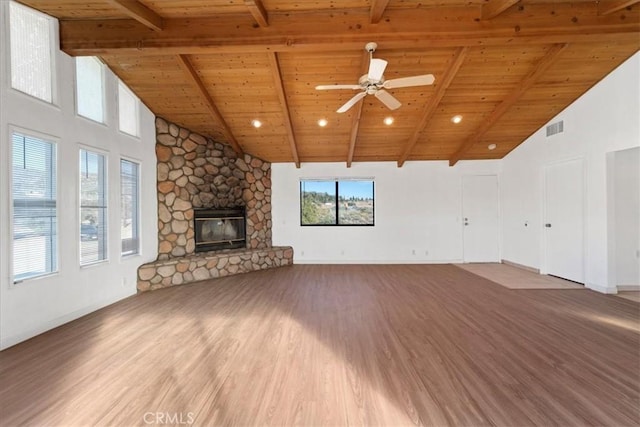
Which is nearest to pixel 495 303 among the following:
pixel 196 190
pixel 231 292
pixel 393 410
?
pixel 393 410

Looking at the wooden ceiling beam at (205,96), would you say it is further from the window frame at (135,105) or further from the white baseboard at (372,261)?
the white baseboard at (372,261)

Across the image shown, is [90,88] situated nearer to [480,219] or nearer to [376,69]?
[376,69]

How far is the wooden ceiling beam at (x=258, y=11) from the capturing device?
9.44 feet

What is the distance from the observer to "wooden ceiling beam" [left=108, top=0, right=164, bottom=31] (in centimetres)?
286

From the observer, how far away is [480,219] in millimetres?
6715

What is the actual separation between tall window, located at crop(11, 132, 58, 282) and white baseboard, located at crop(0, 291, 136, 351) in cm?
57

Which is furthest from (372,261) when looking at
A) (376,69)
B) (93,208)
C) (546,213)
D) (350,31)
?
(93,208)

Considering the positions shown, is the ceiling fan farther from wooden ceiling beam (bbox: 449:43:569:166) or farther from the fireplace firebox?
the fireplace firebox

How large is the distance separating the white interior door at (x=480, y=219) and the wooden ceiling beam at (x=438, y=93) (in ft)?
6.94

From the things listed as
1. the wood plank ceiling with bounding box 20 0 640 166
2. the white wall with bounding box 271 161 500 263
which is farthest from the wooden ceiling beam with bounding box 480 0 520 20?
the white wall with bounding box 271 161 500 263

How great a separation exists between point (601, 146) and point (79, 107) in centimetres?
758

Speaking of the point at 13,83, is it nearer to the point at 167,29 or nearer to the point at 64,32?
the point at 64,32

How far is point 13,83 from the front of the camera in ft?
9.18

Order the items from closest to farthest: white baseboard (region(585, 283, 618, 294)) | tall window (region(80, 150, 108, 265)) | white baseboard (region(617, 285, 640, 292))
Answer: tall window (region(80, 150, 108, 265)), white baseboard (region(585, 283, 618, 294)), white baseboard (region(617, 285, 640, 292))
